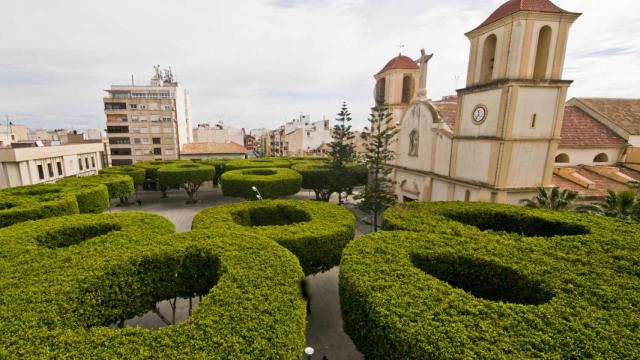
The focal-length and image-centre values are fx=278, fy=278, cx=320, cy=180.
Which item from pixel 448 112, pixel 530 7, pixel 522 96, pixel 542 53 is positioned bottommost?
Answer: pixel 448 112

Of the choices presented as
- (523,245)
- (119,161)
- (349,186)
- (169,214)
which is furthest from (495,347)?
(119,161)

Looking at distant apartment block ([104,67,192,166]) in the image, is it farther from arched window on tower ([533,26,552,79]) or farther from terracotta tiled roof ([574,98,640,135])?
terracotta tiled roof ([574,98,640,135])

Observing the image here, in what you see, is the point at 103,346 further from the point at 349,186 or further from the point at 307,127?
the point at 307,127

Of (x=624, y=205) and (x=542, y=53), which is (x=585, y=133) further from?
(x=624, y=205)

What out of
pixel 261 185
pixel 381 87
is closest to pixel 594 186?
pixel 381 87

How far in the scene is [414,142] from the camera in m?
22.7

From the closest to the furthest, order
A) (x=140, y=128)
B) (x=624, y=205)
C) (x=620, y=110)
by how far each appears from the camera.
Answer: (x=624, y=205), (x=620, y=110), (x=140, y=128)

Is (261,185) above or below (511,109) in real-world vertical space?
below

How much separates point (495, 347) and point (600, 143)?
1062 inches

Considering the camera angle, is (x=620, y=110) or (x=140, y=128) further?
(x=140, y=128)

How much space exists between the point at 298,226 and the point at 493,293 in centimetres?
573

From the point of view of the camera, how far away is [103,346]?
3.93 m

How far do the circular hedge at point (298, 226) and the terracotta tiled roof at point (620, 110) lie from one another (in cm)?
2649

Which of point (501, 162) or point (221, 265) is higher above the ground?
point (501, 162)
